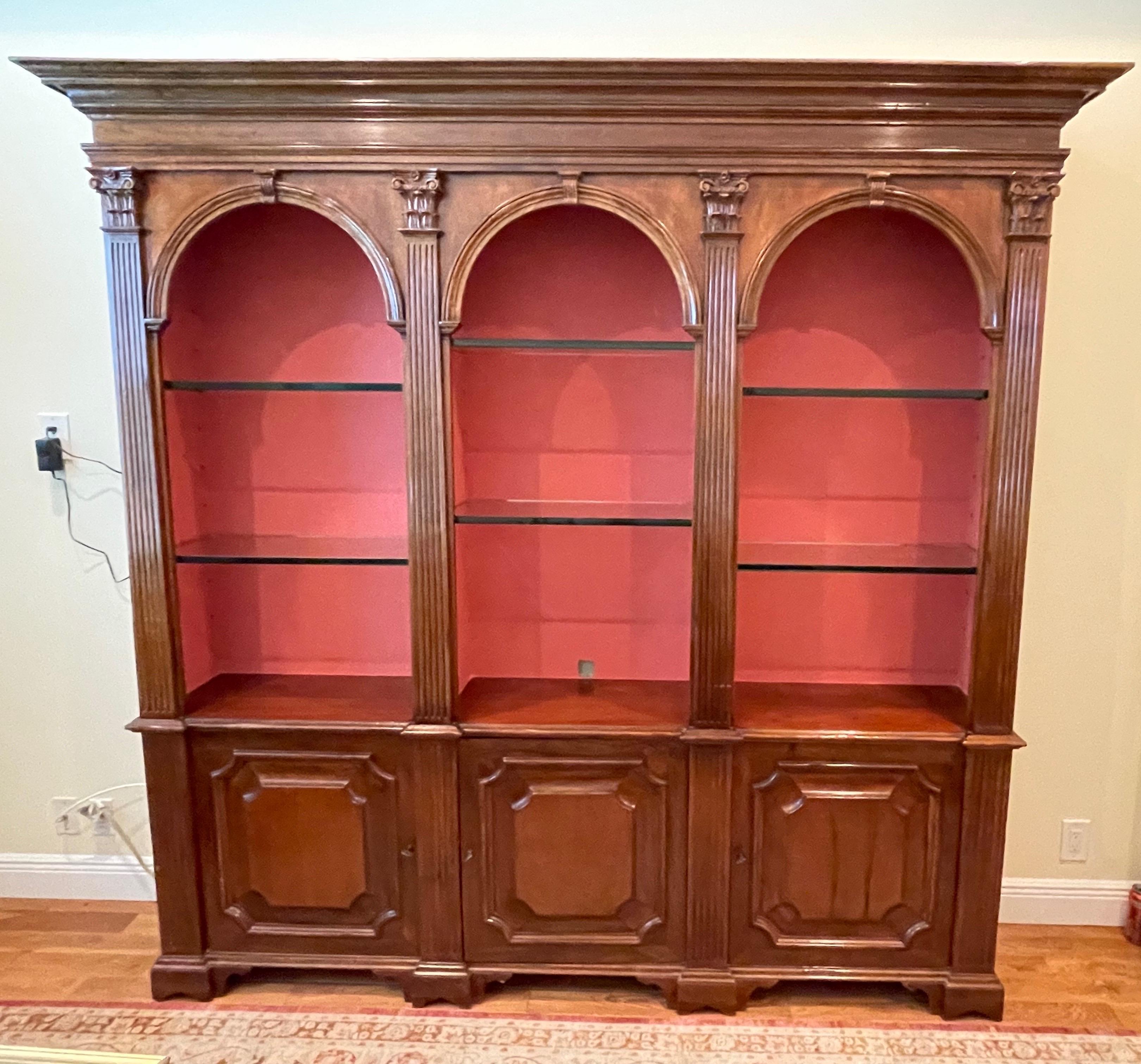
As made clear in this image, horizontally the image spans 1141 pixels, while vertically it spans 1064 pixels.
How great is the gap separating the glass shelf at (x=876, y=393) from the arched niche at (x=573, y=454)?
0.26 metres

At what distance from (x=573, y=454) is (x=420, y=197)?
0.78 metres

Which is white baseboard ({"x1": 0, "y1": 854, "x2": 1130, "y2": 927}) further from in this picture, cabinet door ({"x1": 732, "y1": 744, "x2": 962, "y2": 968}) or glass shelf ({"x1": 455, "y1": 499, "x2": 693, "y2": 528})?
cabinet door ({"x1": 732, "y1": 744, "x2": 962, "y2": 968})

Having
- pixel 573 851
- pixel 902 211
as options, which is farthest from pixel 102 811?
pixel 902 211

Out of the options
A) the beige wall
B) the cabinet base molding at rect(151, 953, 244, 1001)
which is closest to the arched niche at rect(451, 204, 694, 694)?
the beige wall

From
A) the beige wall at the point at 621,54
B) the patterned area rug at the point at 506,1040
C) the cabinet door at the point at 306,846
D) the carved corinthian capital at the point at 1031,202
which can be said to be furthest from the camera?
the beige wall at the point at 621,54

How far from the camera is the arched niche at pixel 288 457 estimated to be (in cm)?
224

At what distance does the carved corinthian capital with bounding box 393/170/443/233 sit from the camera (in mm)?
1888

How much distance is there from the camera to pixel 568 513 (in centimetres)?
223

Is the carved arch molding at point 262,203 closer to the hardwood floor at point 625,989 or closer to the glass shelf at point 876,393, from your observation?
the glass shelf at point 876,393

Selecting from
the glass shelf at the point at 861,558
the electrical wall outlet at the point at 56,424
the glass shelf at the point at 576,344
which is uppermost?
the glass shelf at the point at 576,344

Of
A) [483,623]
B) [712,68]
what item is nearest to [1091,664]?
[483,623]

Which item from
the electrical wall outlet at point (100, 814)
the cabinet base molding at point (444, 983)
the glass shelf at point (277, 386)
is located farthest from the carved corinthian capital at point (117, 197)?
the cabinet base molding at point (444, 983)

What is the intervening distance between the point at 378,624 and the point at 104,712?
948mm

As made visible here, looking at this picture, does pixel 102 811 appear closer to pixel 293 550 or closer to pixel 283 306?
pixel 293 550
